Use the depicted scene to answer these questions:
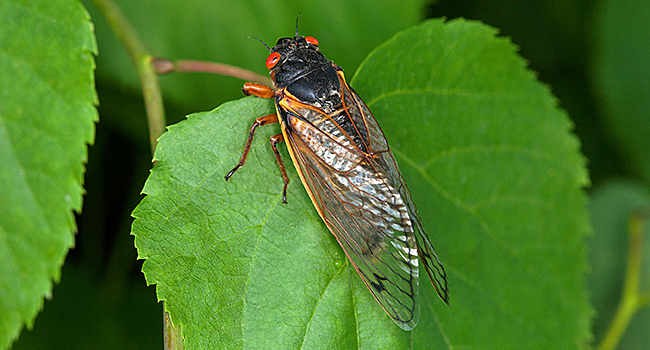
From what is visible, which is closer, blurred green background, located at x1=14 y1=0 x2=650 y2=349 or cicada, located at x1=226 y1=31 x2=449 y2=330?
cicada, located at x1=226 y1=31 x2=449 y2=330

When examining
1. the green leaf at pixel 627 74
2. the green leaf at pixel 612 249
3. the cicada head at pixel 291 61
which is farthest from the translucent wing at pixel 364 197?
the green leaf at pixel 627 74

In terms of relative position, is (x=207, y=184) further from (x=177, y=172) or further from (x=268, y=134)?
(x=268, y=134)

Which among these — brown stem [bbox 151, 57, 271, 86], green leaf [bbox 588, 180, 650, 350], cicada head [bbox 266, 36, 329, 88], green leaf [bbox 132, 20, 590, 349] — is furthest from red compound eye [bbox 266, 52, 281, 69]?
green leaf [bbox 588, 180, 650, 350]

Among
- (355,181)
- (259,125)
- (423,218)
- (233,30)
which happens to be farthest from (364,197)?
(233,30)

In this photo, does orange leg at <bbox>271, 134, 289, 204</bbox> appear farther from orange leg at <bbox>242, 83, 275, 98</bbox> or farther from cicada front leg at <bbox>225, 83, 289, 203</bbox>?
orange leg at <bbox>242, 83, 275, 98</bbox>

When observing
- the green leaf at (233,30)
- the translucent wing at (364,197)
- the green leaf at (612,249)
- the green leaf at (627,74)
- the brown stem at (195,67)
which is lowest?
the green leaf at (612,249)

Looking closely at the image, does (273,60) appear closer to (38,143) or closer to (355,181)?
(355,181)

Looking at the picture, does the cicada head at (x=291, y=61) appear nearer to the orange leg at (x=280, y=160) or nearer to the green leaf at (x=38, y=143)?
the orange leg at (x=280, y=160)
